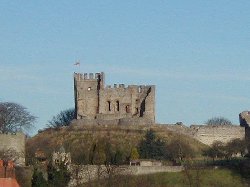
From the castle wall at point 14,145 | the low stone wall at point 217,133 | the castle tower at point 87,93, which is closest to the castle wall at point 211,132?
the low stone wall at point 217,133

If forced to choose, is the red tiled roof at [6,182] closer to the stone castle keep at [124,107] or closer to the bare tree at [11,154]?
the bare tree at [11,154]

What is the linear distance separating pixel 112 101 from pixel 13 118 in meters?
10.9

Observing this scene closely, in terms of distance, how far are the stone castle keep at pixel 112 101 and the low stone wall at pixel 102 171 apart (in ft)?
67.3

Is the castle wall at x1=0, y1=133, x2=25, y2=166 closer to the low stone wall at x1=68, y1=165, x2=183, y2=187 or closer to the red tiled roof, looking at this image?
the low stone wall at x1=68, y1=165, x2=183, y2=187

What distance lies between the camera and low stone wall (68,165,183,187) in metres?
83.3

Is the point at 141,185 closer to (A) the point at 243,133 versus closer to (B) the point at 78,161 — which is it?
(B) the point at 78,161

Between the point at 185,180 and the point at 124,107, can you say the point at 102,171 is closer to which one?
the point at 185,180

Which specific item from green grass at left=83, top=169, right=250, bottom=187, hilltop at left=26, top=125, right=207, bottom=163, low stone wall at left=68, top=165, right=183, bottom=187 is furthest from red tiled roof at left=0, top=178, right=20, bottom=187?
hilltop at left=26, top=125, right=207, bottom=163

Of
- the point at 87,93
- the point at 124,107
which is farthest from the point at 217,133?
the point at 87,93

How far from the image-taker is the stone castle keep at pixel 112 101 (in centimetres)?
10828

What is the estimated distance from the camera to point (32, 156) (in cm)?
9200

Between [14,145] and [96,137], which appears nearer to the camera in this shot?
[14,145]

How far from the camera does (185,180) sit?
3349 inches

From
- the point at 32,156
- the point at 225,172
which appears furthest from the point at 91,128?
the point at 225,172
